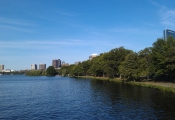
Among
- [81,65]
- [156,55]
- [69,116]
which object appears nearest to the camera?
[69,116]

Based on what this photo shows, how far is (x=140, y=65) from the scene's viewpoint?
A: 6938cm

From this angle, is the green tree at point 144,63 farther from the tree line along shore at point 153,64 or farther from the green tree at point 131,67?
the green tree at point 131,67

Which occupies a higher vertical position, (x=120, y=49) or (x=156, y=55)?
(x=120, y=49)

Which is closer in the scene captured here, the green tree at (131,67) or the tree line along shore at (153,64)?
the tree line along shore at (153,64)

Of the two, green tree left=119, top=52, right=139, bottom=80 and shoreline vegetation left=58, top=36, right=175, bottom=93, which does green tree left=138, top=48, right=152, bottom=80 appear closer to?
shoreline vegetation left=58, top=36, right=175, bottom=93

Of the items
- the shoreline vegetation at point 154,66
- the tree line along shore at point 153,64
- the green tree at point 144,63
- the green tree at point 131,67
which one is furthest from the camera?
the green tree at point 131,67

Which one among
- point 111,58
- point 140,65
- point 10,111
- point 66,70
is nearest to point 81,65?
point 66,70

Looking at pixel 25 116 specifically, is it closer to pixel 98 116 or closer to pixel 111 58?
pixel 98 116

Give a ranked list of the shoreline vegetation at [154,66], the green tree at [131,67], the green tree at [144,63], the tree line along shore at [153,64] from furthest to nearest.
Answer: the green tree at [131,67], the green tree at [144,63], the tree line along shore at [153,64], the shoreline vegetation at [154,66]

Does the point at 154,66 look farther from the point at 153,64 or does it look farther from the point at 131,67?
the point at 131,67

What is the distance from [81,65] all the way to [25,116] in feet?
427

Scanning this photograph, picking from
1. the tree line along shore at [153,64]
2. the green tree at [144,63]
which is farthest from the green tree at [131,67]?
the green tree at [144,63]

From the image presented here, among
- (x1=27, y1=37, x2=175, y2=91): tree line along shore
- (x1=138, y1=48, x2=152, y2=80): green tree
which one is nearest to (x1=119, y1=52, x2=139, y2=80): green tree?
(x1=27, y1=37, x2=175, y2=91): tree line along shore

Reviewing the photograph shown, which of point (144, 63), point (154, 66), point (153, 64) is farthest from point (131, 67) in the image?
point (154, 66)
